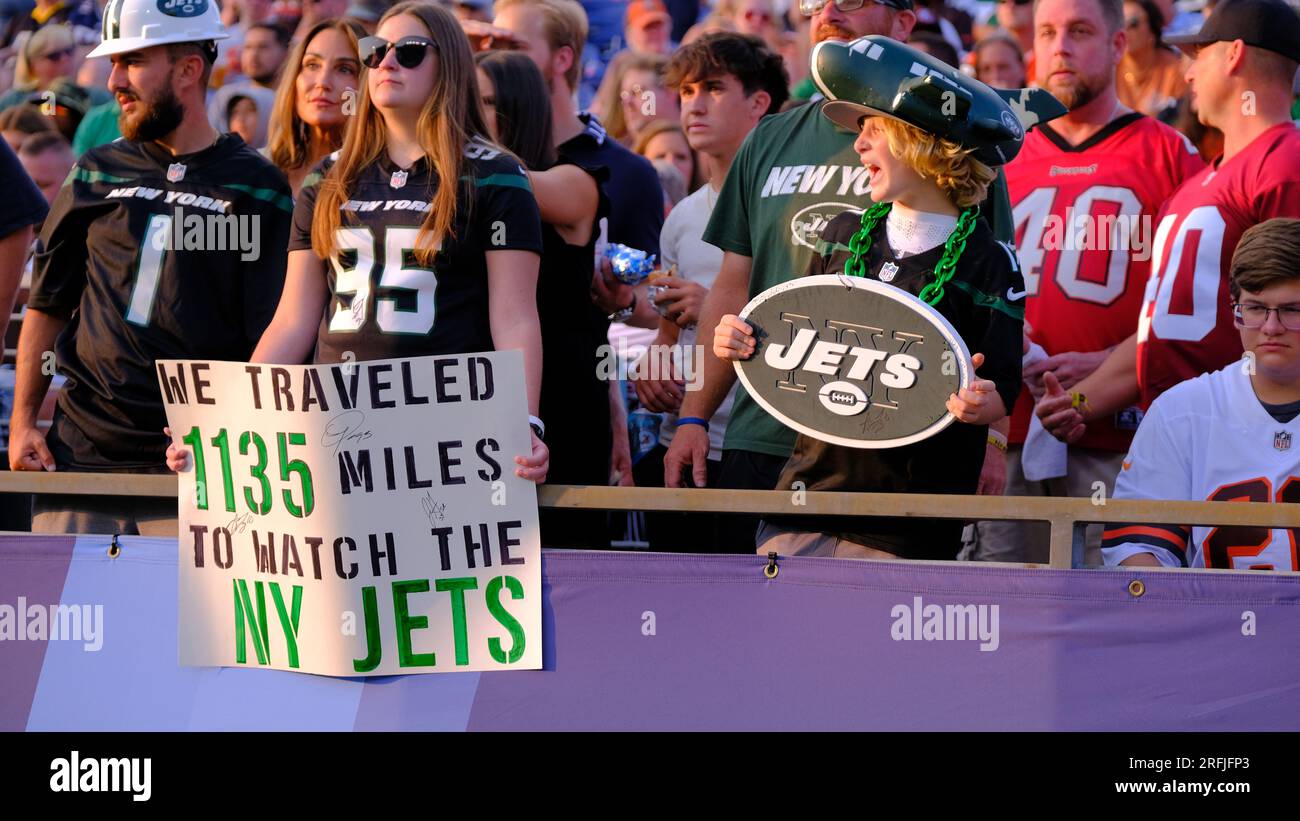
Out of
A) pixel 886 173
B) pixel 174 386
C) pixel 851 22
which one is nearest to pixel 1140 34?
pixel 851 22

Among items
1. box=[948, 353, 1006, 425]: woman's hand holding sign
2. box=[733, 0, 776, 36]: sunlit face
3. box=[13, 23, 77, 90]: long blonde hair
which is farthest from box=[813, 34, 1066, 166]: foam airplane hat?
box=[13, 23, 77, 90]: long blonde hair

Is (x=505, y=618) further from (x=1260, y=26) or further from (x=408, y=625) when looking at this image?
(x=1260, y=26)

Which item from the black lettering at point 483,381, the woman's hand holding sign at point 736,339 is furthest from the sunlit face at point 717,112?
the black lettering at point 483,381

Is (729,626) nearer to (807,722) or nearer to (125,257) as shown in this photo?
(807,722)

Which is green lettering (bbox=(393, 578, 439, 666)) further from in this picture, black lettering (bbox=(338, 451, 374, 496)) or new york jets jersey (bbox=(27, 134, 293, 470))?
new york jets jersey (bbox=(27, 134, 293, 470))

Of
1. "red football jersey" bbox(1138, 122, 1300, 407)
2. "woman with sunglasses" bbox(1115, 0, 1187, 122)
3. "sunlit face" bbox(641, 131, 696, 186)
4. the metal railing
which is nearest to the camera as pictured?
the metal railing

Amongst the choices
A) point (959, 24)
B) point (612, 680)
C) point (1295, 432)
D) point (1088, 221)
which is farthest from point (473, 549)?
point (959, 24)

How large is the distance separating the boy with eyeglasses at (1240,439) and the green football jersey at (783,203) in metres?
0.66

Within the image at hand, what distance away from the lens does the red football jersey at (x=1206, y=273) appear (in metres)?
5.29

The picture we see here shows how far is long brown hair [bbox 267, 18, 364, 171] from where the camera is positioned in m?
5.89

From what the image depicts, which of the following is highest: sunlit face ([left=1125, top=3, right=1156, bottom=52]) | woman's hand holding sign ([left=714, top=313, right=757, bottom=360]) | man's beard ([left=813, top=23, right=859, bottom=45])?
man's beard ([left=813, top=23, right=859, bottom=45])

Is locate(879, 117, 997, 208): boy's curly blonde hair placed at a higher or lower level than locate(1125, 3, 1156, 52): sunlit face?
higher

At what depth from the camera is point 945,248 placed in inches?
159

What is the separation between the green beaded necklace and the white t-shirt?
166 centimetres
